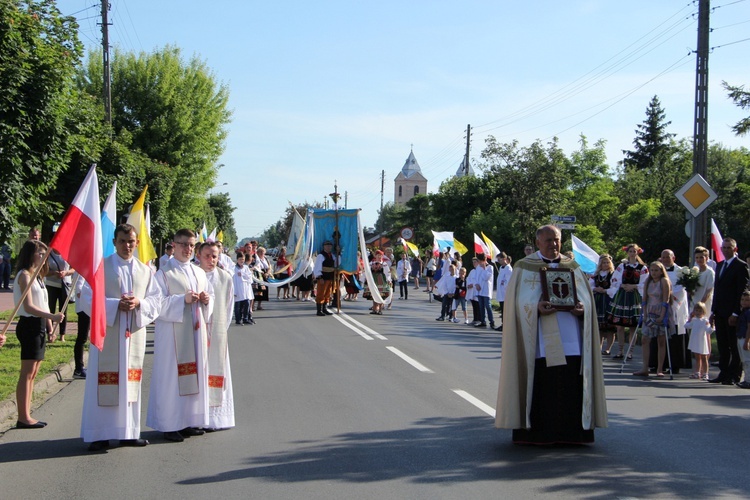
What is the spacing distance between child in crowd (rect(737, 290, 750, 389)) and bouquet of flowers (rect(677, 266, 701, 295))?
95 centimetres

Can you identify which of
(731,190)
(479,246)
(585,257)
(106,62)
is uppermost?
(106,62)

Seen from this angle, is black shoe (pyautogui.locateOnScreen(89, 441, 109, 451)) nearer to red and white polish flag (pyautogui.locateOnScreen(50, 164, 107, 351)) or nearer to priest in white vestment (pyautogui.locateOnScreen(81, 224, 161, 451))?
priest in white vestment (pyautogui.locateOnScreen(81, 224, 161, 451))

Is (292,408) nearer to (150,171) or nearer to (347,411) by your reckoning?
(347,411)

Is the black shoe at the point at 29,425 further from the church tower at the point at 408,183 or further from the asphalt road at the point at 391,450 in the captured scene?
the church tower at the point at 408,183

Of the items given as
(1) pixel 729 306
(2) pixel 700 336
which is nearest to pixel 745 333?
(1) pixel 729 306

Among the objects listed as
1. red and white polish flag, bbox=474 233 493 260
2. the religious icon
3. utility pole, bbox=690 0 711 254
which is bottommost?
the religious icon

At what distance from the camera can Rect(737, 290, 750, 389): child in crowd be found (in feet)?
37.8

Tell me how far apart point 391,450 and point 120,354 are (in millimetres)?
2489

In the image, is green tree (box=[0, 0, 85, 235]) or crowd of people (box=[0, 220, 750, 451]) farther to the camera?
green tree (box=[0, 0, 85, 235])

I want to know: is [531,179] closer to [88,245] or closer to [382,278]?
[382,278]

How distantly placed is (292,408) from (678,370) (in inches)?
267

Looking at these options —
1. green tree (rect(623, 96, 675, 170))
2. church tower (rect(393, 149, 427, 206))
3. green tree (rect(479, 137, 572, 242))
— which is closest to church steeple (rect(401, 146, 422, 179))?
church tower (rect(393, 149, 427, 206))

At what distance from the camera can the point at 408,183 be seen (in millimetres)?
188125

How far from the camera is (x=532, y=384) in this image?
7469mm
